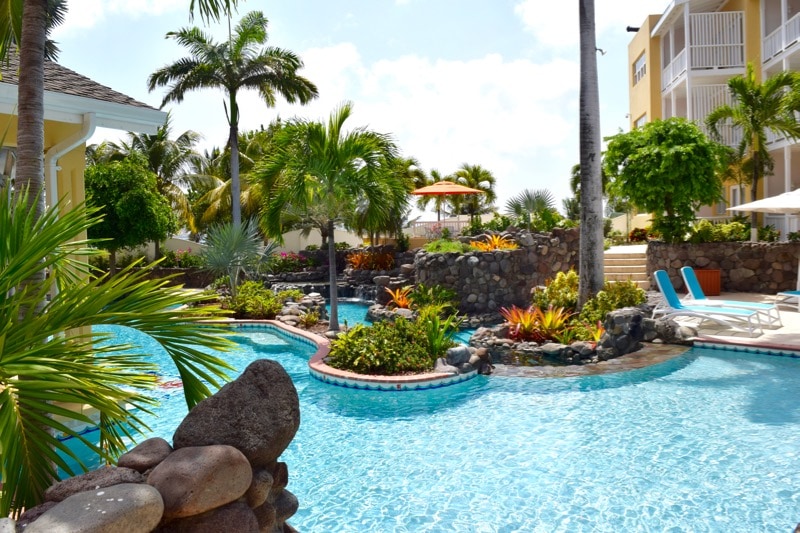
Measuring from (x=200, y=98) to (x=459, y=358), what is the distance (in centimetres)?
1843

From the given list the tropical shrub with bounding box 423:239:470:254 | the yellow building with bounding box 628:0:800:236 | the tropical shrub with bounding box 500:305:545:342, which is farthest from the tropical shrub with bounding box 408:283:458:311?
the yellow building with bounding box 628:0:800:236

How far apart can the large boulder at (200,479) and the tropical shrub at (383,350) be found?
6283mm

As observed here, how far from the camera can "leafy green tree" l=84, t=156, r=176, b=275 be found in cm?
2142

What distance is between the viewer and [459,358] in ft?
31.6

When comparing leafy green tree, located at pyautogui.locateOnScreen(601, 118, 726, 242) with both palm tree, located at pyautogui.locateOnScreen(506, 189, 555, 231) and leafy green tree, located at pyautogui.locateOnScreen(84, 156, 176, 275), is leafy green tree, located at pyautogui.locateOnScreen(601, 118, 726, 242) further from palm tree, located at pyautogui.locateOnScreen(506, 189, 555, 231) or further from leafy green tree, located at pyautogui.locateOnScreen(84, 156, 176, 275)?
leafy green tree, located at pyautogui.locateOnScreen(84, 156, 176, 275)

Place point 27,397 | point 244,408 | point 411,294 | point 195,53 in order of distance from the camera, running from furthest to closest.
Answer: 1. point 195,53
2. point 411,294
3. point 244,408
4. point 27,397

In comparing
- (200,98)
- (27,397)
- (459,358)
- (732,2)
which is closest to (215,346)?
(27,397)

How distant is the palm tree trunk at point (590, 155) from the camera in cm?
1291

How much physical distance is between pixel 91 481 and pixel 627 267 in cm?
1785

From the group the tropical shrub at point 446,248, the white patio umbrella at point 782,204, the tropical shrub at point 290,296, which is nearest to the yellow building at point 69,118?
the tropical shrub at point 290,296

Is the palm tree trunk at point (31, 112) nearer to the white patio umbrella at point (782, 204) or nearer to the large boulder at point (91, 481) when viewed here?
the large boulder at point (91, 481)

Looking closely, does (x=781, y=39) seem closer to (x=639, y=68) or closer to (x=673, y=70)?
(x=673, y=70)

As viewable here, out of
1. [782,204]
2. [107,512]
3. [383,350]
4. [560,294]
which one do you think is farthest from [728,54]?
[107,512]

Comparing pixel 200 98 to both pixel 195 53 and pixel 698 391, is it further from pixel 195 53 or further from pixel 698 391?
pixel 698 391
